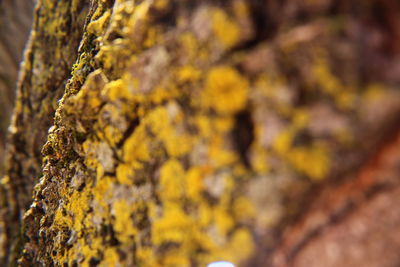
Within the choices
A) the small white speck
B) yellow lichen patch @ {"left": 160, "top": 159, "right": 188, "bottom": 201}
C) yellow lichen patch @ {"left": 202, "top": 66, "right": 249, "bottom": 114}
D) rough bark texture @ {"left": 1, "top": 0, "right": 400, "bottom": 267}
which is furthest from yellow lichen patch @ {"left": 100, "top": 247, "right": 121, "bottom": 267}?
yellow lichen patch @ {"left": 202, "top": 66, "right": 249, "bottom": 114}

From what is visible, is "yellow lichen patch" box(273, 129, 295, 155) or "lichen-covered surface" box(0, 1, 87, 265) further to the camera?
"lichen-covered surface" box(0, 1, 87, 265)

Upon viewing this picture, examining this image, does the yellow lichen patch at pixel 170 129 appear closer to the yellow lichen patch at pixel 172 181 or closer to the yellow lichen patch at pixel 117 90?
the yellow lichen patch at pixel 172 181

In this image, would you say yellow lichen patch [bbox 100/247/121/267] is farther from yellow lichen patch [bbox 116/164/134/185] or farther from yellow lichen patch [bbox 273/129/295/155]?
yellow lichen patch [bbox 273/129/295/155]

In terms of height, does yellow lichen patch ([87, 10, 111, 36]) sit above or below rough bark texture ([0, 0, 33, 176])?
below

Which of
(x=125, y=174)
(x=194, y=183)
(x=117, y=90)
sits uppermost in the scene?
(x=117, y=90)

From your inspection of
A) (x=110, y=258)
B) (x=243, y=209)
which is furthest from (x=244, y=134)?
(x=110, y=258)

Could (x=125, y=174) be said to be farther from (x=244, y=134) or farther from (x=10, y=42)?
(x=10, y=42)
